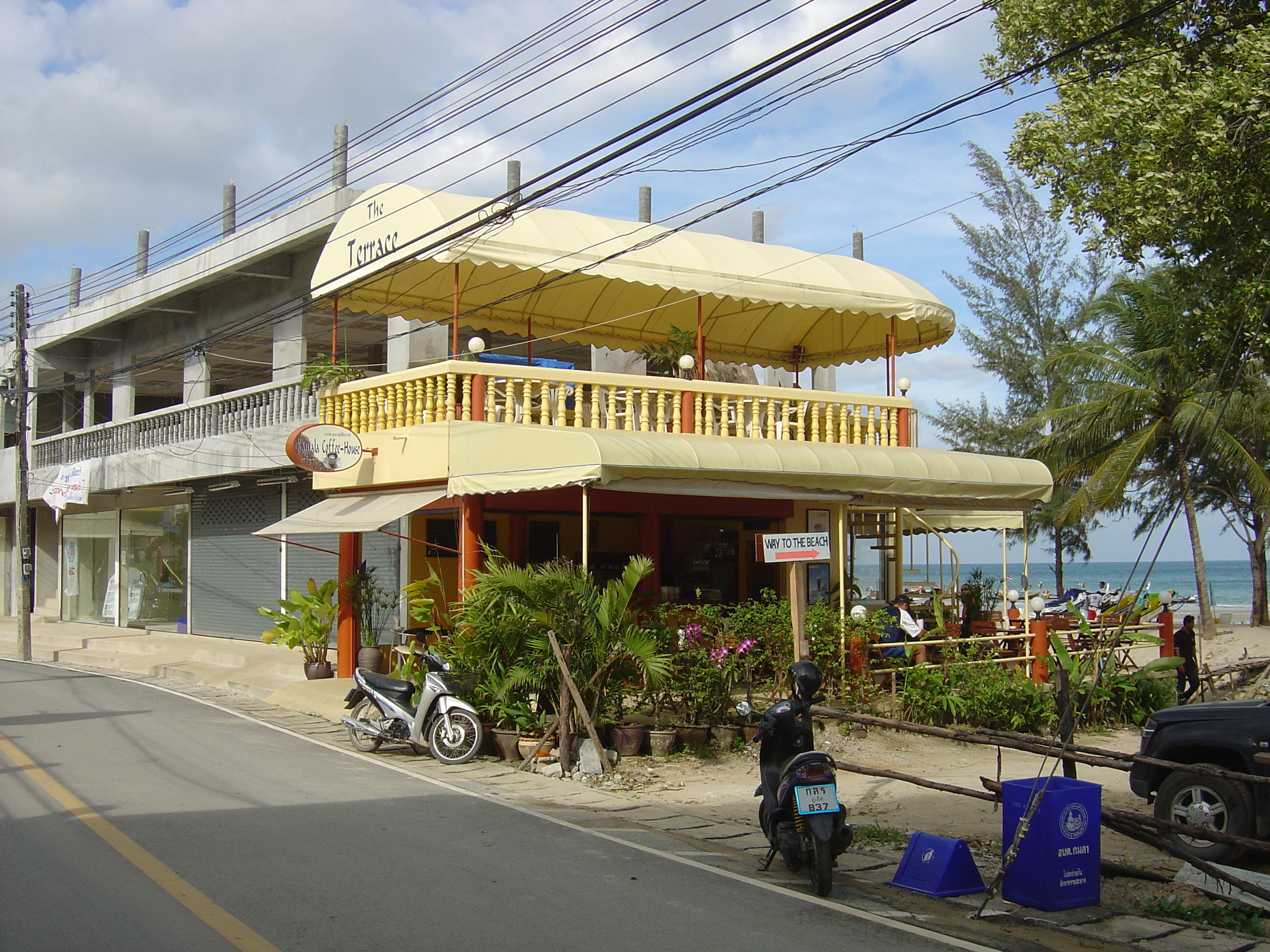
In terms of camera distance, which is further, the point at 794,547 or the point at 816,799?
the point at 794,547

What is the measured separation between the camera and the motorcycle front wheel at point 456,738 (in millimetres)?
11375

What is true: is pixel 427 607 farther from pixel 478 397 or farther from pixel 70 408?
pixel 70 408

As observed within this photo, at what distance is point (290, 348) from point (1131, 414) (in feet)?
60.5

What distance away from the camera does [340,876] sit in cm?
688

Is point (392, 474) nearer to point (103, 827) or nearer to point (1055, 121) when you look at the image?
point (103, 827)

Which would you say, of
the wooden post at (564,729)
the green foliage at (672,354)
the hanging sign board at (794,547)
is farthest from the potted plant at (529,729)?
the green foliage at (672,354)

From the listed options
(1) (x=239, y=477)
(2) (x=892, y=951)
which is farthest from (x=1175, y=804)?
(1) (x=239, y=477)

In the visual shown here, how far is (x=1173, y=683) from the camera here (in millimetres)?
15516

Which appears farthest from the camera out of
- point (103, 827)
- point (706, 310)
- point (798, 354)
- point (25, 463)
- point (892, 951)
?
point (25, 463)

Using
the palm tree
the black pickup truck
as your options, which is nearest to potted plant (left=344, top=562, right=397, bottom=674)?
the black pickup truck

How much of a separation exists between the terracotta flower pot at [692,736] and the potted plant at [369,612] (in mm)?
4743

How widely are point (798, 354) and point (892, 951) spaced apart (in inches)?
608

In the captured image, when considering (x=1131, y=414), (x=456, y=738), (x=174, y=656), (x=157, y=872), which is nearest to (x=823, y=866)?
(x=157, y=872)

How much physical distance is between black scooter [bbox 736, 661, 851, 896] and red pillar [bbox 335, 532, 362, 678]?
34.2 ft
